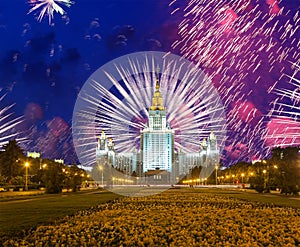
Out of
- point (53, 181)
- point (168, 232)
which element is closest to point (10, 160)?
point (53, 181)

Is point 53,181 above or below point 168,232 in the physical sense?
above

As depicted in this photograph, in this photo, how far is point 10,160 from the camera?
275ft

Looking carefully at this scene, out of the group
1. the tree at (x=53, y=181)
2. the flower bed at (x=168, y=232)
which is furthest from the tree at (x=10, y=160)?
the flower bed at (x=168, y=232)

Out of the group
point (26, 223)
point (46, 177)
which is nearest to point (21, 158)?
point (46, 177)

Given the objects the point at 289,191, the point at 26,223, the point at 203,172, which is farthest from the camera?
the point at 203,172

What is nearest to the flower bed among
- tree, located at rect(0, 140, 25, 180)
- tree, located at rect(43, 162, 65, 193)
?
tree, located at rect(43, 162, 65, 193)

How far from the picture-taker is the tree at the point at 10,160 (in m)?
83.6

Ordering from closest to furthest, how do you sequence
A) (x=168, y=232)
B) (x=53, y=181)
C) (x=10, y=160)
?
(x=168, y=232)
(x=53, y=181)
(x=10, y=160)

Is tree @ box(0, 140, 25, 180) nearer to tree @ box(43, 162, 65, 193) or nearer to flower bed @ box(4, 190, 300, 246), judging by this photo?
tree @ box(43, 162, 65, 193)

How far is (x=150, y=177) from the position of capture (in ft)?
648

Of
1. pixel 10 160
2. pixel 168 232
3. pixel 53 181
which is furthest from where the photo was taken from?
pixel 10 160

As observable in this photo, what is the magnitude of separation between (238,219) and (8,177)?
2796 inches

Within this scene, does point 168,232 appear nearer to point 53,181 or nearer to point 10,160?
point 53,181

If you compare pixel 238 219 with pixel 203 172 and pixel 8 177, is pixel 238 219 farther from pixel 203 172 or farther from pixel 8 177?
pixel 203 172
